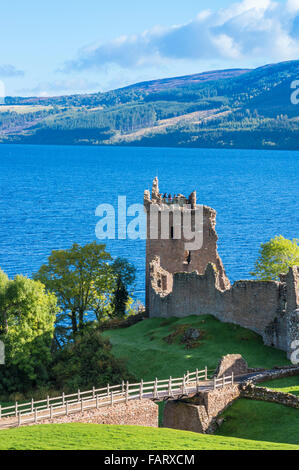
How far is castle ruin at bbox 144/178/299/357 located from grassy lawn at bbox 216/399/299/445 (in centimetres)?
925

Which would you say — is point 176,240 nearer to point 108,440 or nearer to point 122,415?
point 122,415

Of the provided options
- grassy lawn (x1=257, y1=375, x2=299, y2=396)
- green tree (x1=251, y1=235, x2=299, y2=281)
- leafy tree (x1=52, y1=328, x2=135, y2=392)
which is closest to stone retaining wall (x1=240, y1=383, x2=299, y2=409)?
grassy lawn (x1=257, y1=375, x2=299, y2=396)

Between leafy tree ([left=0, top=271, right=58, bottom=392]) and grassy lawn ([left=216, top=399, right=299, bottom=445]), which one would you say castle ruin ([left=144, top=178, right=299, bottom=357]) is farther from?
leafy tree ([left=0, top=271, right=58, bottom=392])

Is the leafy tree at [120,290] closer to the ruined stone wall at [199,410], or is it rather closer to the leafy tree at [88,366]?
the leafy tree at [88,366]

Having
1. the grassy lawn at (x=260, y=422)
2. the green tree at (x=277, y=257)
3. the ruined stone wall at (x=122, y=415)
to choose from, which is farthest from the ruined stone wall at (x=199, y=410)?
the green tree at (x=277, y=257)

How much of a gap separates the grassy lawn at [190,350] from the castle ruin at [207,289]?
0.79 meters

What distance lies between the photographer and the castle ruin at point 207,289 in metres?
51.3

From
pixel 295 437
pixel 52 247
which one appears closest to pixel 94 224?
pixel 52 247

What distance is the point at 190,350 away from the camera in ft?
176

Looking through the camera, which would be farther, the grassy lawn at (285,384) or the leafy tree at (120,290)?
the leafy tree at (120,290)

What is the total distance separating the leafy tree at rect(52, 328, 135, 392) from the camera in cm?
5256

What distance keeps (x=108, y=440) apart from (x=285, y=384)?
46.3ft
